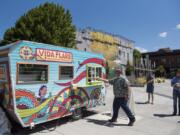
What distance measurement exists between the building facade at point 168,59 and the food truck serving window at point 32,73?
50655mm

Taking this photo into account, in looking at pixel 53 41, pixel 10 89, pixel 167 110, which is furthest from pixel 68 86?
pixel 53 41

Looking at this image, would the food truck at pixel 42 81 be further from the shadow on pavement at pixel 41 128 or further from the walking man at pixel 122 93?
the walking man at pixel 122 93

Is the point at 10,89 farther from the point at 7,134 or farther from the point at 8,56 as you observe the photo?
the point at 7,134

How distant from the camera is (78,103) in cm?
702

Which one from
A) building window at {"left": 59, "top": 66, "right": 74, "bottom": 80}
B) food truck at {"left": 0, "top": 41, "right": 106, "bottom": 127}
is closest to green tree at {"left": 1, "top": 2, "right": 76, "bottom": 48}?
food truck at {"left": 0, "top": 41, "right": 106, "bottom": 127}

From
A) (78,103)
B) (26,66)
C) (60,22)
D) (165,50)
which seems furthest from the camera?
(165,50)

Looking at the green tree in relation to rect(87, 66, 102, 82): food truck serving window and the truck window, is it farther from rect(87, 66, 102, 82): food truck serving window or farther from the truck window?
the truck window

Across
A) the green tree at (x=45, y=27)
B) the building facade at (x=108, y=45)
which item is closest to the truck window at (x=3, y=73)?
the green tree at (x=45, y=27)

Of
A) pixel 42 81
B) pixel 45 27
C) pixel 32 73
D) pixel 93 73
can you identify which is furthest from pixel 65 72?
pixel 45 27

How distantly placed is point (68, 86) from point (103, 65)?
8.52ft

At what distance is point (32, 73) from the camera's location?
5.49 m

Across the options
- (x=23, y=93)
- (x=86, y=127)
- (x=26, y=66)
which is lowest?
(x=86, y=127)

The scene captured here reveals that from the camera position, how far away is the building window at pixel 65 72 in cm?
632

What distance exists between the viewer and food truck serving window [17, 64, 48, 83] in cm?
516
